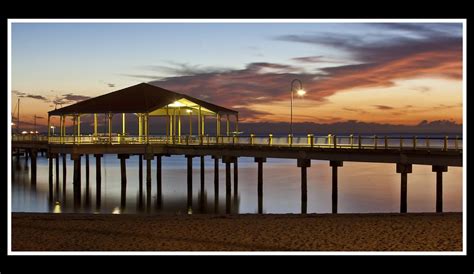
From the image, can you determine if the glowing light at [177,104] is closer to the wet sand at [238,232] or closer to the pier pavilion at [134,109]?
the pier pavilion at [134,109]

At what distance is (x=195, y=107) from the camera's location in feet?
131

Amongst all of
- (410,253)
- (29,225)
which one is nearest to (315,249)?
(410,253)

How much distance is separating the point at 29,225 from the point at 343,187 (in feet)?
107

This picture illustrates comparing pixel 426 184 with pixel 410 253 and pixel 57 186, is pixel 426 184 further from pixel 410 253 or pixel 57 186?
pixel 410 253

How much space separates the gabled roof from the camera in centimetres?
3741

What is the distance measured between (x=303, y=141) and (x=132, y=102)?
498 inches

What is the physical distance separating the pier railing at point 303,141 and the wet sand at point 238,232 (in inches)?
359

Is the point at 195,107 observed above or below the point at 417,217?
above

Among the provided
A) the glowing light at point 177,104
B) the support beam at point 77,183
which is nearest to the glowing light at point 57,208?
the support beam at point 77,183

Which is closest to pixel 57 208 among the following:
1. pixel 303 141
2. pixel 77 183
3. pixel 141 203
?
pixel 77 183

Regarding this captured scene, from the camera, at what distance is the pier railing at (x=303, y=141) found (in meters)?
25.5

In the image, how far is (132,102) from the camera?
38.9m
